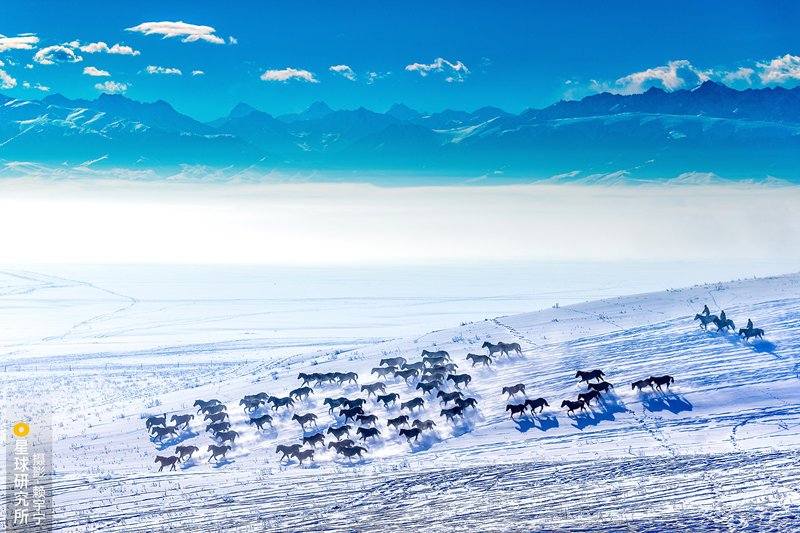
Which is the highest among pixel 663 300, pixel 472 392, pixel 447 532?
pixel 663 300

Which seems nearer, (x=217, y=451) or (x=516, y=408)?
(x=217, y=451)

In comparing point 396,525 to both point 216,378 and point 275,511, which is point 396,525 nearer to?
point 275,511

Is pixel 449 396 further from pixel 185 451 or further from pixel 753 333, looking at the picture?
pixel 753 333

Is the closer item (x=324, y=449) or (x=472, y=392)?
(x=324, y=449)

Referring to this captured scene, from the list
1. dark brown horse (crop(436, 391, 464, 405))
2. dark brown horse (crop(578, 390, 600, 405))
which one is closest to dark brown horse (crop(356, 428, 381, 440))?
dark brown horse (crop(436, 391, 464, 405))

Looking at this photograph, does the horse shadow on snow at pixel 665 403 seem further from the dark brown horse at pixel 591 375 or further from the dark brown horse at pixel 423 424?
the dark brown horse at pixel 423 424

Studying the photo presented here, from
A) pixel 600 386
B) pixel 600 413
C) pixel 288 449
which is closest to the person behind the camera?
pixel 288 449

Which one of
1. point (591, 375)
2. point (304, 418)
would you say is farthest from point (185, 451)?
point (591, 375)

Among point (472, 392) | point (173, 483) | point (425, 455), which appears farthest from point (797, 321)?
point (173, 483)

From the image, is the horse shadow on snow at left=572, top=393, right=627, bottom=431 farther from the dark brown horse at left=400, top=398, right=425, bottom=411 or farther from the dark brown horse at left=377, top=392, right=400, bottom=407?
the dark brown horse at left=377, top=392, right=400, bottom=407
